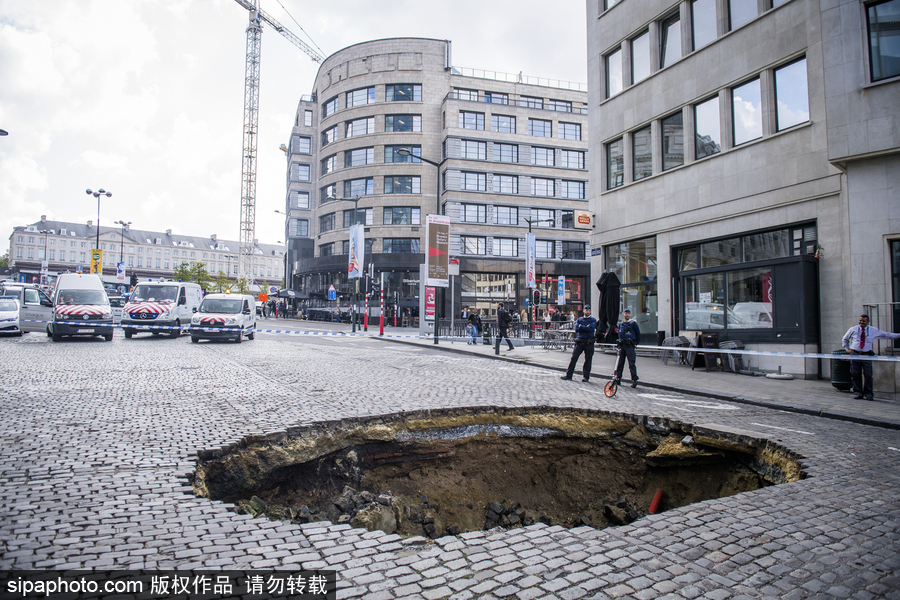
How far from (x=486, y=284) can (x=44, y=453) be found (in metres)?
39.9

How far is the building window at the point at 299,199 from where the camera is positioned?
197 ft

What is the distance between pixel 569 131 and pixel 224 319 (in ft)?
124

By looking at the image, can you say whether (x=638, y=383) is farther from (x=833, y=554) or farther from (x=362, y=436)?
(x=833, y=554)

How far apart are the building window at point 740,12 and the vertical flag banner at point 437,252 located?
11.6 meters

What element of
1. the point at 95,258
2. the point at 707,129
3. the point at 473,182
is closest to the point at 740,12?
the point at 707,129

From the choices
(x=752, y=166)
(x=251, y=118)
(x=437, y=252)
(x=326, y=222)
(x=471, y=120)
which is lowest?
(x=437, y=252)

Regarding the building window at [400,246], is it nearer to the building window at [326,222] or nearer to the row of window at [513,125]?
the building window at [326,222]

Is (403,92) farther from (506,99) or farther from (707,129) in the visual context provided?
(707,129)

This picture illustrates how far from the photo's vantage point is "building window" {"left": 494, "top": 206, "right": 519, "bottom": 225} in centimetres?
4378

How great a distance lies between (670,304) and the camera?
16188mm

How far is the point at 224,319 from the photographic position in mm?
18625

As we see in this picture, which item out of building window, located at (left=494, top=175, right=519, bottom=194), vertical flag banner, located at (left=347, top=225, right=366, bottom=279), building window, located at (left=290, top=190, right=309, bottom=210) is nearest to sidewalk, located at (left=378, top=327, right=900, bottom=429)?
vertical flag banner, located at (left=347, top=225, right=366, bottom=279)

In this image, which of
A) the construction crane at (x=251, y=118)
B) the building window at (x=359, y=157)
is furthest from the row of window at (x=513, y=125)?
the construction crane at (x=251, y=118)

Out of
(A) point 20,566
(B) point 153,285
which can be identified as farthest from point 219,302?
(A) point 20,566
